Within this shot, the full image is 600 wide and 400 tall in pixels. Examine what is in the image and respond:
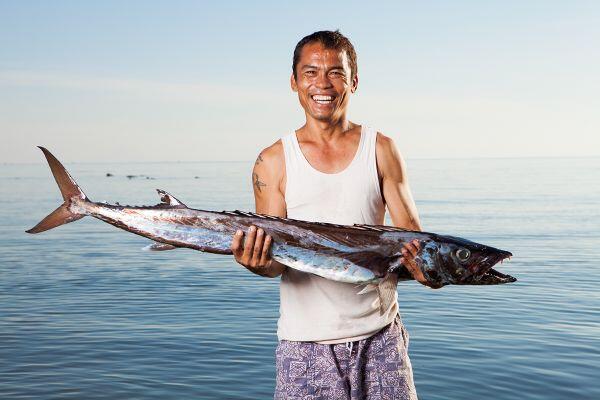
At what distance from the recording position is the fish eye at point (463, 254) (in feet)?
14.4

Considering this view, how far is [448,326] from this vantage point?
13.2 metres

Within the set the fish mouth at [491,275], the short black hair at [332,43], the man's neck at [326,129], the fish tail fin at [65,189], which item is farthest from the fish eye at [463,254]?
the fish tail fin at [65,189]

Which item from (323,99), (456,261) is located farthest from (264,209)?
(456,261)

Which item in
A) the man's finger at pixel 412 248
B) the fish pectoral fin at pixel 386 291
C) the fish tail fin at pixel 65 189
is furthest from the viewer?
the fish tail fin at pixel 65 189

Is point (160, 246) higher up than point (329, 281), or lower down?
higher up

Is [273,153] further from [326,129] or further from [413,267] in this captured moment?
[413,267]

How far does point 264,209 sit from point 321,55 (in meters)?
0.98

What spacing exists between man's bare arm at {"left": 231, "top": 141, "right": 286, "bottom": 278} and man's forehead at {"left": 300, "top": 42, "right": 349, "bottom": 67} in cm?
54

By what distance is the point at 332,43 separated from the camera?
16.1 feet

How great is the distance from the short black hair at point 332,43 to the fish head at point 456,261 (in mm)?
1279

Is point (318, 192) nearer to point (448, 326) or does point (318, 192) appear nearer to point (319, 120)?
point (319, 120)

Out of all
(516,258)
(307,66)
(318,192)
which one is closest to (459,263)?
(318,192)

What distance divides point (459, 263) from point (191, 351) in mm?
7868

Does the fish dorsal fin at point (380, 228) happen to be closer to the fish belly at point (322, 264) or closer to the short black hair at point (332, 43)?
the fish belly at point (322, 264)
